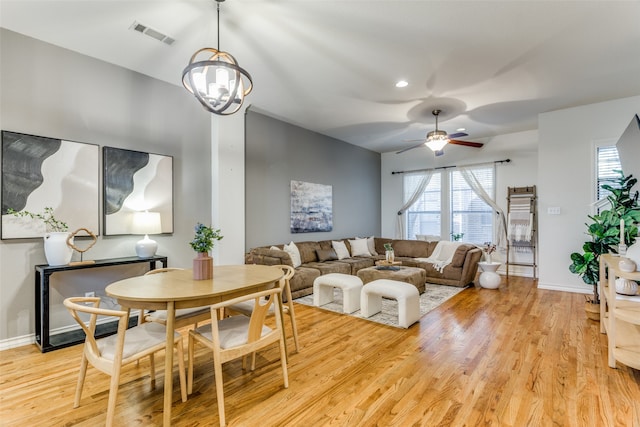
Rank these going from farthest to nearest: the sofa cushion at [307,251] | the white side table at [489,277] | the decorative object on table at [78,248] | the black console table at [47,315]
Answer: the sofa cushion at [307,251], the white side table at [489,277], the decorative object on table at [78,248], the black console table at [47,315]

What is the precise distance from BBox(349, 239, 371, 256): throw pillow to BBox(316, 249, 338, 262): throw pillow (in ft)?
2.26

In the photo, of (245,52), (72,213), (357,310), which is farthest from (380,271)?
(72,213)

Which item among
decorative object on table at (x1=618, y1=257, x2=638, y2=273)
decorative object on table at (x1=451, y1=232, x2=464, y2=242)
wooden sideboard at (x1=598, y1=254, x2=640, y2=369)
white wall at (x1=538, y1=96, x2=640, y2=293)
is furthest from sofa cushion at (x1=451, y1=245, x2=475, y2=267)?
decorative object on table at (x1=618, y1=257, x2=638, y2=273)

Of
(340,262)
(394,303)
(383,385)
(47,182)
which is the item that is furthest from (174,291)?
(340,262)

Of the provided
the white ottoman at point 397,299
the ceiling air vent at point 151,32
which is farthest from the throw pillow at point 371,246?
the ceiling air vent at point 151,32

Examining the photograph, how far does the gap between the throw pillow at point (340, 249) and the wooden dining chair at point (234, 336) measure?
400 cm

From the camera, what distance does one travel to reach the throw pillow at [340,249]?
6281mm

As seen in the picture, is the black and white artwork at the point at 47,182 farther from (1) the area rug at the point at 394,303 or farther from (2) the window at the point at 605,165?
(2) the window at the point at 605,165

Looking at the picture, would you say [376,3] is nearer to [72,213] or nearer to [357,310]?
[357,310]


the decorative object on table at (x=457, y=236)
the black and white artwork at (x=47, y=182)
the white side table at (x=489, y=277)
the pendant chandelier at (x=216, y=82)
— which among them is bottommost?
the white side table at (x=489, y=277)

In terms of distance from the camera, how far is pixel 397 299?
3506 mm

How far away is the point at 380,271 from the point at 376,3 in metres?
3.49

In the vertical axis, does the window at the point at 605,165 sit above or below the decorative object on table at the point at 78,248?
above

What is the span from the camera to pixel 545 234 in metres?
5.24
